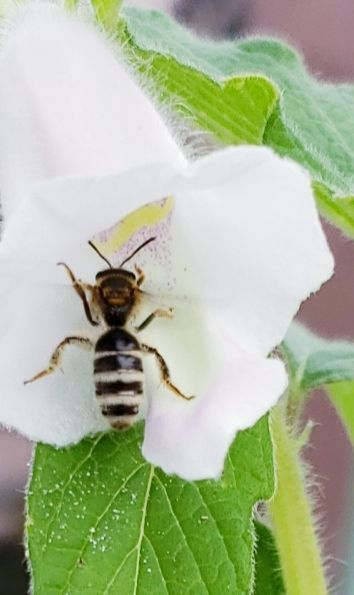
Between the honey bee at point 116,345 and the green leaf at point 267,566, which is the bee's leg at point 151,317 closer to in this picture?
the honey bee at point 116,345

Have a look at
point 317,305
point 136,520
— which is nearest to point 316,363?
point 136,520

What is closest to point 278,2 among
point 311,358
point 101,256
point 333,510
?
point 333,510

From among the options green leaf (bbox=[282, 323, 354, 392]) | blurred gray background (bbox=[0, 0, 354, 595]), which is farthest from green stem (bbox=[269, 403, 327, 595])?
blurred gray background (bbox=[0, 0, 354, 595])

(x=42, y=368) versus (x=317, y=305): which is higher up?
(x=317, y=305)

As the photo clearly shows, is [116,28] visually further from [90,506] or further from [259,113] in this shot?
[90,506]

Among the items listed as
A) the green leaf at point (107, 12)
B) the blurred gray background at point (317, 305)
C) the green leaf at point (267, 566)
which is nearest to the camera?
the green leaf at point (107, 12)

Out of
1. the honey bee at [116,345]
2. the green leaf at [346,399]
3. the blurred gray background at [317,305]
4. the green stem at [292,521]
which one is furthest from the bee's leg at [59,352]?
the blurred gray background at [317,305]

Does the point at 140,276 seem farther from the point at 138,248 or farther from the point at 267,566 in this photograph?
the point at 267,566
